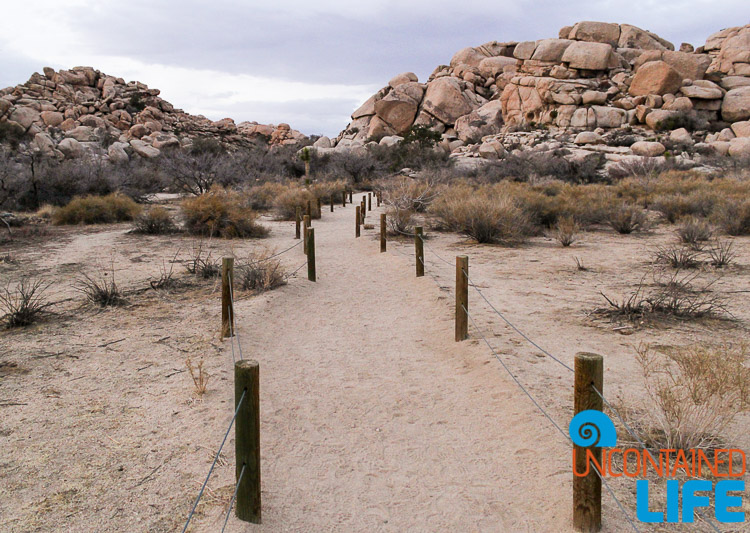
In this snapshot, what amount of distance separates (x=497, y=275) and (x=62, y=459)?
766 cm

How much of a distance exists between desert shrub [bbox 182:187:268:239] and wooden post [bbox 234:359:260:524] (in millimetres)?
11890

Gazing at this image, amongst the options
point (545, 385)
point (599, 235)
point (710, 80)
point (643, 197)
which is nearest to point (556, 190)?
point (643, 197)

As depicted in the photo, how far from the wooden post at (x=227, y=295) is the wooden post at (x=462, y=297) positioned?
274cm

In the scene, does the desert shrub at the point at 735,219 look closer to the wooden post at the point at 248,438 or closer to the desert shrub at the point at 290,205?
the desert shrub at the point at 290,205

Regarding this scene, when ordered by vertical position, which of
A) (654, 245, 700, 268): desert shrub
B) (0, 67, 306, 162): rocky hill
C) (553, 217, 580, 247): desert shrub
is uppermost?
(0, 67, 306, 162): rocky hill

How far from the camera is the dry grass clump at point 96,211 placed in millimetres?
16031

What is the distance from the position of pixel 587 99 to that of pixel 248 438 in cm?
5149

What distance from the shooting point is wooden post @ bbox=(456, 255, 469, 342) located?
616cm

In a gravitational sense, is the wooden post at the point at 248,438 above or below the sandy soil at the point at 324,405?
above

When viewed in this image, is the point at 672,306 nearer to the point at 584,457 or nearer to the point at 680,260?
the point at 680,260

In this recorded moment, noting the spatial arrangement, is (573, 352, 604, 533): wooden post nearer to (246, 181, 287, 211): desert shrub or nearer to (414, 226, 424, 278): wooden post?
(414, 226, 424, 278): wooden post

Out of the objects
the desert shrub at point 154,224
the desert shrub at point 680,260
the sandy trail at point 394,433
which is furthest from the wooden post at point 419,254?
the desert shrub at point 154,224

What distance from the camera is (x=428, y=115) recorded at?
61.1 metres

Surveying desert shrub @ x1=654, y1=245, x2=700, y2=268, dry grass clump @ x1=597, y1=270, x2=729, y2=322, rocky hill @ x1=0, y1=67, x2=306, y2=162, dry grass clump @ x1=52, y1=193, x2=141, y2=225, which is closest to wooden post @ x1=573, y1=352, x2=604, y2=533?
dry grass clump @ x1=597, y1=270, x2=729, y2=322
